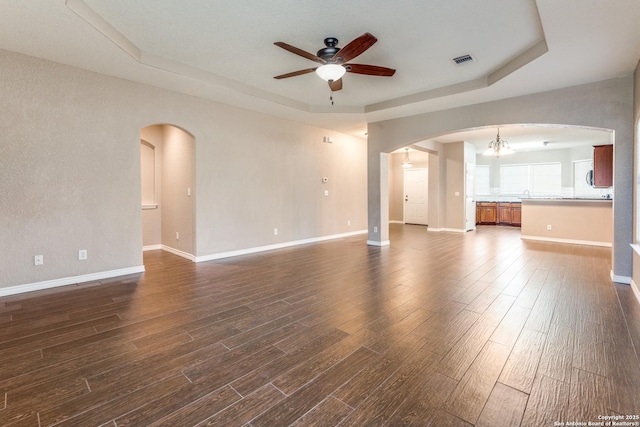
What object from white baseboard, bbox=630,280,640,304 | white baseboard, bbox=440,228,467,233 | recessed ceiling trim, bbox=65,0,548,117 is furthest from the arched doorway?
white baseboard, bbox=440,228,467,233

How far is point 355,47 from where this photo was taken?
2.97m

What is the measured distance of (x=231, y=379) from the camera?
1903mm

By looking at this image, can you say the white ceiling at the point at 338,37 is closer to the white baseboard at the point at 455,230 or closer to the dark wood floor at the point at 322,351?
the dark wood floor at the point at 322,351

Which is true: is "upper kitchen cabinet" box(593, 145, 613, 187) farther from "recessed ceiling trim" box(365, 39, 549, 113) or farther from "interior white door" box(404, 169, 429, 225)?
"interior white door" box(404, 169, 429, 225)

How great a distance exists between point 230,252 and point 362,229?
167 inches

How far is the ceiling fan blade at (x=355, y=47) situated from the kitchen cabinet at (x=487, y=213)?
32.3ft

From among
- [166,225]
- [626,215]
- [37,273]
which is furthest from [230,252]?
[626,215]

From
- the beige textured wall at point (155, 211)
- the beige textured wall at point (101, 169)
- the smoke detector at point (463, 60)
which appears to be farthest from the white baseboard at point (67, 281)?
the smoke detector at point (463, 60)

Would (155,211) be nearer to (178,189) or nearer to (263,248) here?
(178,189)

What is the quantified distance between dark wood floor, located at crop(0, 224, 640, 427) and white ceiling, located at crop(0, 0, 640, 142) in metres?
2.71

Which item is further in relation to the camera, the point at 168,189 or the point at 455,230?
the point at 455,230

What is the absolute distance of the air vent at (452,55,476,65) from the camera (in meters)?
3.83

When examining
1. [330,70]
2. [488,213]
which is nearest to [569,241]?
[488,213]

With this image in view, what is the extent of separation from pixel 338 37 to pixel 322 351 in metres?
3.17
